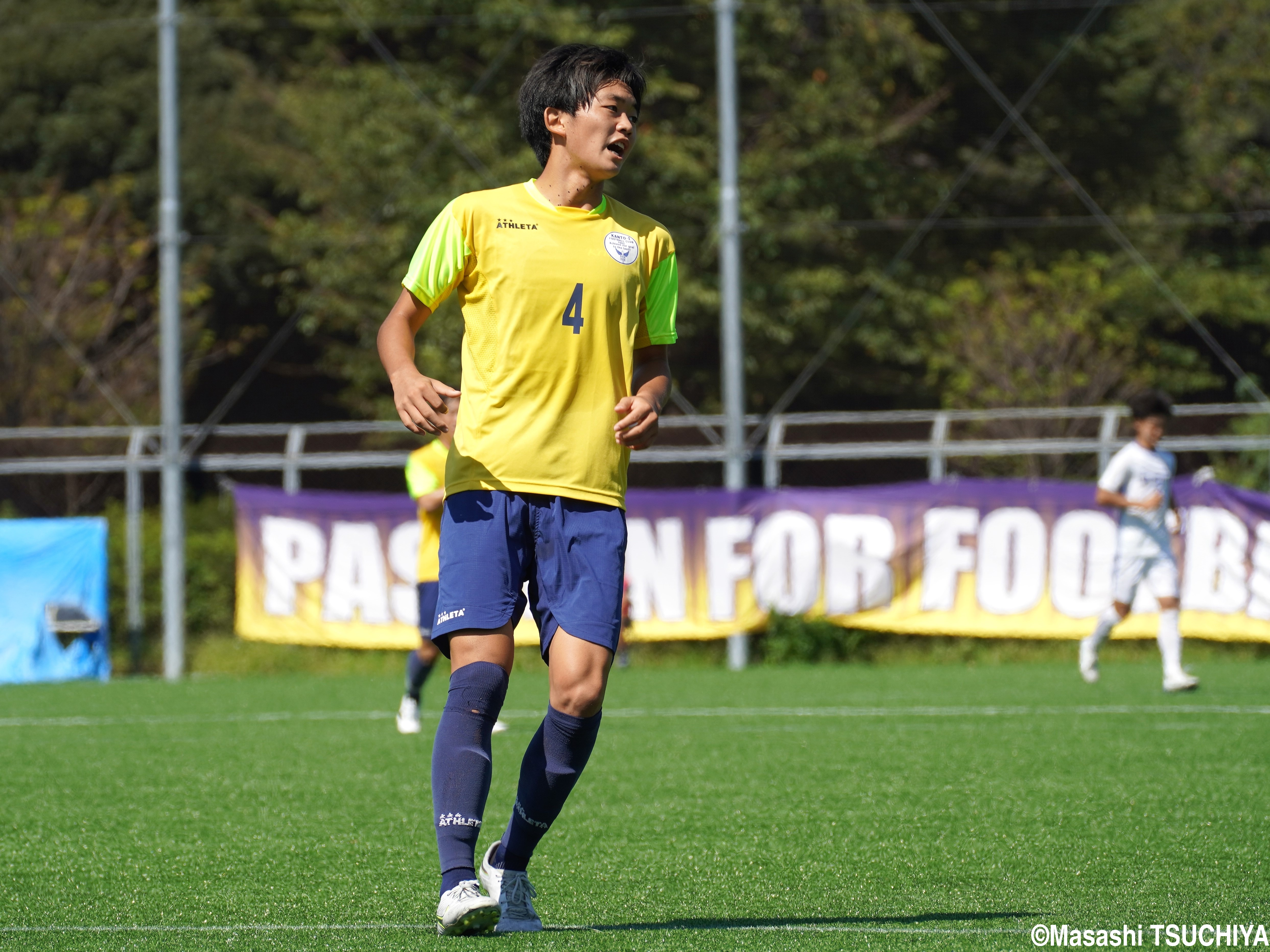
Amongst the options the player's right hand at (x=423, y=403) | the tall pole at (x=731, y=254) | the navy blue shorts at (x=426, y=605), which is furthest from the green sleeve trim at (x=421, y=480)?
the tall pole at (x=731, y=254)

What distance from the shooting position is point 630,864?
550cm

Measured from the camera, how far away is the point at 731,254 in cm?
1725

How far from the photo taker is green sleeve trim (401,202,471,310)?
4.31m

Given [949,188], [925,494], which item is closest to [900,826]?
[925,494]

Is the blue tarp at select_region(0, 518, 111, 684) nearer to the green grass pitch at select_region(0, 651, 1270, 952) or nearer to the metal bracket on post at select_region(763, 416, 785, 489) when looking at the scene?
the green grass pitch at select_region(0, 651, 1270, 952)

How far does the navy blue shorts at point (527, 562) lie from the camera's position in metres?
4.26

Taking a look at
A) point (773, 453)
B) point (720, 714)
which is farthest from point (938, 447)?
point (720, 714)

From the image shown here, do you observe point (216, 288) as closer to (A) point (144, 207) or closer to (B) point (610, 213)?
(A) point (144, 207)

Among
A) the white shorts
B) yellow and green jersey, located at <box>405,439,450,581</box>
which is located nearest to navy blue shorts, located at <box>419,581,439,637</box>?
yellow and green jersey, located at <box>405,439,450,581</box>

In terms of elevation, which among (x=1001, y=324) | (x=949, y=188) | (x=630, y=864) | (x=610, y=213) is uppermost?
(x=949, y=188)

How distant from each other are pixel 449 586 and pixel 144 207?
100 feet

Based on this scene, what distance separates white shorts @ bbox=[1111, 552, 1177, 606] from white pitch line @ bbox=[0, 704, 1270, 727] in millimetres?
1256

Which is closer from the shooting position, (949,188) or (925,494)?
(925,494)

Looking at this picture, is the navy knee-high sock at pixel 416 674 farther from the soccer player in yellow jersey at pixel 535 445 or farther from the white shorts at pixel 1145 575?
the soccer player in yellow jersey at pixel 535 445
